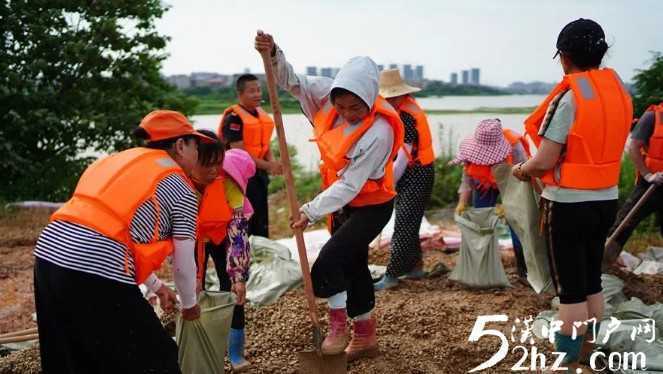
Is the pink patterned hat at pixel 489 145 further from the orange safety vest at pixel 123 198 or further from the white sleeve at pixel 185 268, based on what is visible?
the orange safety vest at pixel 123 198

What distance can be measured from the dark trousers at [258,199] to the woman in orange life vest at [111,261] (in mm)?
3217

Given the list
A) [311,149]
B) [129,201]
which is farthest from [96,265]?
[311,149]

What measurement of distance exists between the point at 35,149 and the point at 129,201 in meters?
7.22

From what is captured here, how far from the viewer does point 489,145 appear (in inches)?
197

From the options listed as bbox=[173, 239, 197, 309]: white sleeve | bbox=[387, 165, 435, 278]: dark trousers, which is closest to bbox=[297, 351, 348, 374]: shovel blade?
bbox=[173, 239, 197, 309]: white sleeve

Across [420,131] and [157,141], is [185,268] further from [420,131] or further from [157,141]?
[420,131]

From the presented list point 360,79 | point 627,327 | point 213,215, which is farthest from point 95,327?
point 627,327

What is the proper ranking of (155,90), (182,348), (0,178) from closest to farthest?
(182,348)
(0,178)
(155,90)

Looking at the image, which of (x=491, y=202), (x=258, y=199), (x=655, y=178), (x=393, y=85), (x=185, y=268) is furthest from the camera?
(x=258, y=199)

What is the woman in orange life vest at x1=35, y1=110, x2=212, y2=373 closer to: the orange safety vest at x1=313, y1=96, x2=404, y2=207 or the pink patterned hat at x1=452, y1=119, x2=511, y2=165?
the orange safety vest at x1=313, y1=96, x2=404, y2=207

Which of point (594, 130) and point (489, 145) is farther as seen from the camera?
point (489, 145)

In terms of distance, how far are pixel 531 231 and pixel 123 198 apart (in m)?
2.39

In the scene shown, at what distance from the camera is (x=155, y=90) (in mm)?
9445

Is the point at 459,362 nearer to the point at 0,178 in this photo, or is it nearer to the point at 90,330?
the point at 90,330
